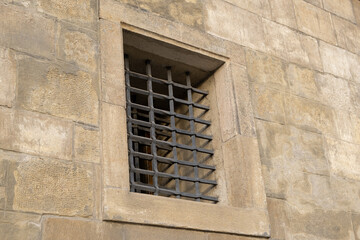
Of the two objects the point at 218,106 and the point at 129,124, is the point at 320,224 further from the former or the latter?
the point at 129,124

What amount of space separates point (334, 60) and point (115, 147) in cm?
285

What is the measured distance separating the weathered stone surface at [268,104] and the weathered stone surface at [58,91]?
1.52 metres

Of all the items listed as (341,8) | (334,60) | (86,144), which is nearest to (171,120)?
(86,144)

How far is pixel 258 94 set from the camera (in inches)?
200

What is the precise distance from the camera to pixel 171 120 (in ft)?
15.4

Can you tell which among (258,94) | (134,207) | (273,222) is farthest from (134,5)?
(273,222)

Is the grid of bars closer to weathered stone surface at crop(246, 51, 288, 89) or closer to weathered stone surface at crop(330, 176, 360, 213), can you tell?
weathered stone surface at crop(246, 51, 288, 89)

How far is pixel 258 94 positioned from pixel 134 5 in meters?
1.30

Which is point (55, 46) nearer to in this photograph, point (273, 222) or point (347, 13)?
point (273, 222)

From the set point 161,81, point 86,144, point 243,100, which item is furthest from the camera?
point 243,100

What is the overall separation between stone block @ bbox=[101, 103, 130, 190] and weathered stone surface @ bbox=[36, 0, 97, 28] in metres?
0.68

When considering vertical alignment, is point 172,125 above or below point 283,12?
below

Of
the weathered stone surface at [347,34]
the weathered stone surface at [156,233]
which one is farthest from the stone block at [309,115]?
the weathered stone surface at [156,233]

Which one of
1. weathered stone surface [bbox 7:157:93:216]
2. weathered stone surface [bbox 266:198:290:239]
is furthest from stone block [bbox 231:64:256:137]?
weathered stone surface [bbox 7:157:93:216]
